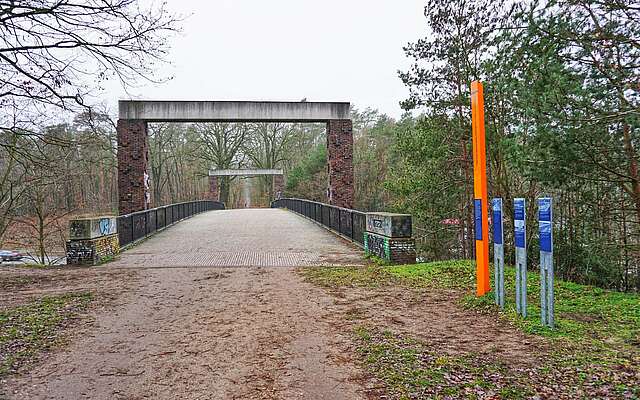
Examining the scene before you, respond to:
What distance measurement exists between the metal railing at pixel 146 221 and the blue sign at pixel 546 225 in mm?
10448

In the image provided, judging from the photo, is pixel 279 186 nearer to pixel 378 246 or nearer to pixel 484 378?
pixel 378 246

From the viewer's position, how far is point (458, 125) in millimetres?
13977

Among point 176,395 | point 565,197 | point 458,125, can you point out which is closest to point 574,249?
point 565,197

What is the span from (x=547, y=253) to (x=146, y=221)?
12.8 metres

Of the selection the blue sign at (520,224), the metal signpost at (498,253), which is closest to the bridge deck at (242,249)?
the metal signpost at (498,253)

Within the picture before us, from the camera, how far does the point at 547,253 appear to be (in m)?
5.18

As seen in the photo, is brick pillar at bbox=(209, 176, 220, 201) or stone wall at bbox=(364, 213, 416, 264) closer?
stone wall at bbox=(364, 213, 416, 264)

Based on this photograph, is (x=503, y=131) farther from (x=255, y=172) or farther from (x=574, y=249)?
(x=255, y=172)

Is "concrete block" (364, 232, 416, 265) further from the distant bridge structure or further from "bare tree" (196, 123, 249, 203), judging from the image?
"bare tree" (196, 123, 249, 203)

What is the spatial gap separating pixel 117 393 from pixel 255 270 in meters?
6.04

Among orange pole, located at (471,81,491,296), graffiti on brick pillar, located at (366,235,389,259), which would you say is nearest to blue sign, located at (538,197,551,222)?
orange pole, located at (471,81,491,296)

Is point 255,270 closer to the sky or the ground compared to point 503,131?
closer to the ground

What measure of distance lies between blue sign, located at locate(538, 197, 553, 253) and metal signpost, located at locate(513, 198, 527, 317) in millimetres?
307

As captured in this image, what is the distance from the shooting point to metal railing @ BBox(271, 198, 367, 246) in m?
13.3
